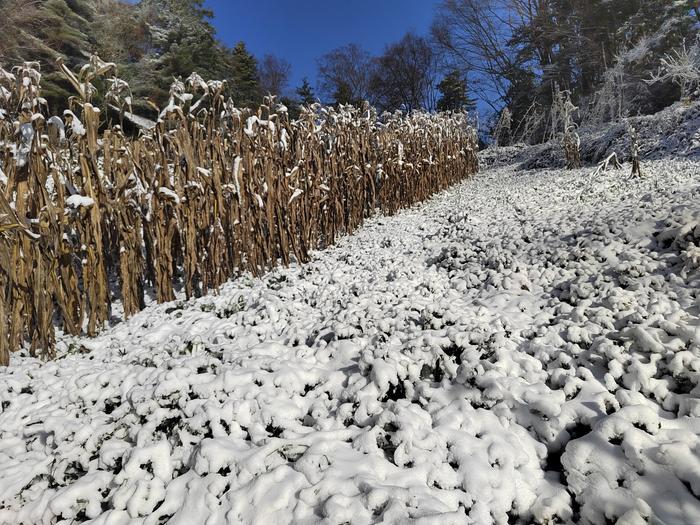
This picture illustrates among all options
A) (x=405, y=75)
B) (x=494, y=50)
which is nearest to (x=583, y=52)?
(x=494, y=50)

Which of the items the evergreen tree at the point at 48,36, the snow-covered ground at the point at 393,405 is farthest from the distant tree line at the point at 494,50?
the snow-covered ground at the point at 393,405

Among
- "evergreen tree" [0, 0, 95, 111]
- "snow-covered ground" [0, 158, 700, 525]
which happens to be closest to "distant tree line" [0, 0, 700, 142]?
"evergreen tree" [0, 0, 95, 111]

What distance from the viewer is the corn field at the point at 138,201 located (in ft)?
7.79

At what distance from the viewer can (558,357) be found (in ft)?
5.85

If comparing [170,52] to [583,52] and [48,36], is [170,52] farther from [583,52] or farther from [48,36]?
[583,52]

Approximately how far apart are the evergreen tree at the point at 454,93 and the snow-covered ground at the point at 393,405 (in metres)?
28.4

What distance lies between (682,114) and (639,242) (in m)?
8.80

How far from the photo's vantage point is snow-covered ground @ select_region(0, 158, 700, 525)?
1.19 metres

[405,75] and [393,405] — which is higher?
[405,75]

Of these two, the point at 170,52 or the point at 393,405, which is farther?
the point at 170,52

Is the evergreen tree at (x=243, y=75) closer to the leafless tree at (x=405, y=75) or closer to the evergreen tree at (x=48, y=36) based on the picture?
the evergreen tree at (x=48, y=36)

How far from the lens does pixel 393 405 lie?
61.5 inches

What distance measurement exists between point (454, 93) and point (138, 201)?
30.0 meters

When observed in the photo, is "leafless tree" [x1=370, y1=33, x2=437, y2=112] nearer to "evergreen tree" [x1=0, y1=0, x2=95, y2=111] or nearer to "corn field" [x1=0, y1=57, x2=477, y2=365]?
"evergreen tree" [x1=0, y1=0, x2=95, y2=111]
